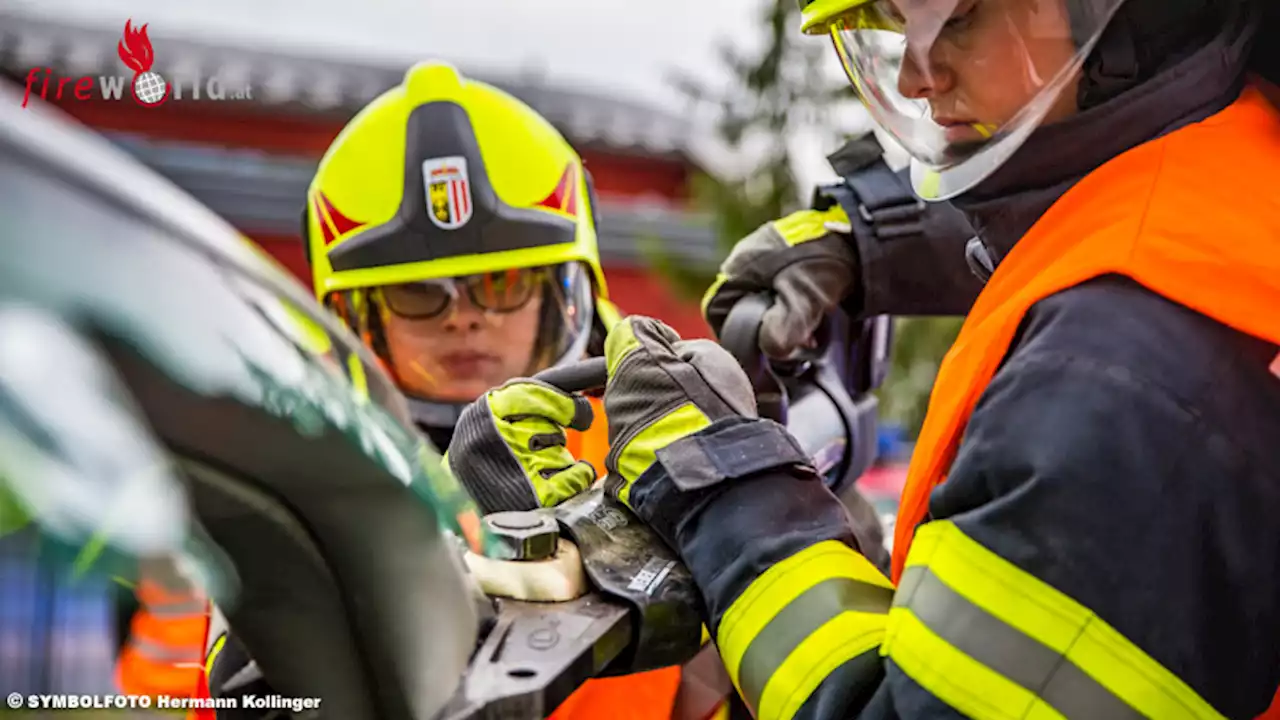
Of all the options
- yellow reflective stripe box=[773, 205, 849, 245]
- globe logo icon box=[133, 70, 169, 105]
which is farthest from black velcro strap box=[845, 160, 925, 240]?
globe logo icon box=[133, 70, 169, 105]

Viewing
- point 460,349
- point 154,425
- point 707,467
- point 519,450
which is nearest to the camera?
point 154,425

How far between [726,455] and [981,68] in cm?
43

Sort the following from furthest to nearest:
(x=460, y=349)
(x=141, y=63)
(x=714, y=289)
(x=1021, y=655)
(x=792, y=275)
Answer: (x=460, y=349)
(x=714, y=289)
(x=792, y=275)
(x=141, y=63)
(x=1021, y=655)

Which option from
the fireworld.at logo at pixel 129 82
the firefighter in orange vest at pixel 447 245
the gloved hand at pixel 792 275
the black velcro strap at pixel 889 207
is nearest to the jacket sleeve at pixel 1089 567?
the gloved hand at pixel 792 275

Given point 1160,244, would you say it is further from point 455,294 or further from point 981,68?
point 455,294

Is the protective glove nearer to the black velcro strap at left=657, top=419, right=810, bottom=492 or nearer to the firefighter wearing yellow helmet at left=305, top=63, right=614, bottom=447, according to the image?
the black velcro strap at left=657, top=419, right=810, bottom=492

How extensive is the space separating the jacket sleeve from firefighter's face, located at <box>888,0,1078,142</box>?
0.29 metres

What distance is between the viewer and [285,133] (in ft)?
16.0

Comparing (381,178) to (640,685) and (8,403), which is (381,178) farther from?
(8,403)

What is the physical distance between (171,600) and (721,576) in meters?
0.51

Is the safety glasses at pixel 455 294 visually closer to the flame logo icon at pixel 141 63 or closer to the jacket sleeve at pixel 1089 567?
the flame logo icon at pixel 141 63

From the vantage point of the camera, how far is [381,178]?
219 cm

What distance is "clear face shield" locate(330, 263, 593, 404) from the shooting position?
7.06 ft

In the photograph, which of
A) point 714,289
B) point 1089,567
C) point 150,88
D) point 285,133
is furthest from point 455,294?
point 285,133
